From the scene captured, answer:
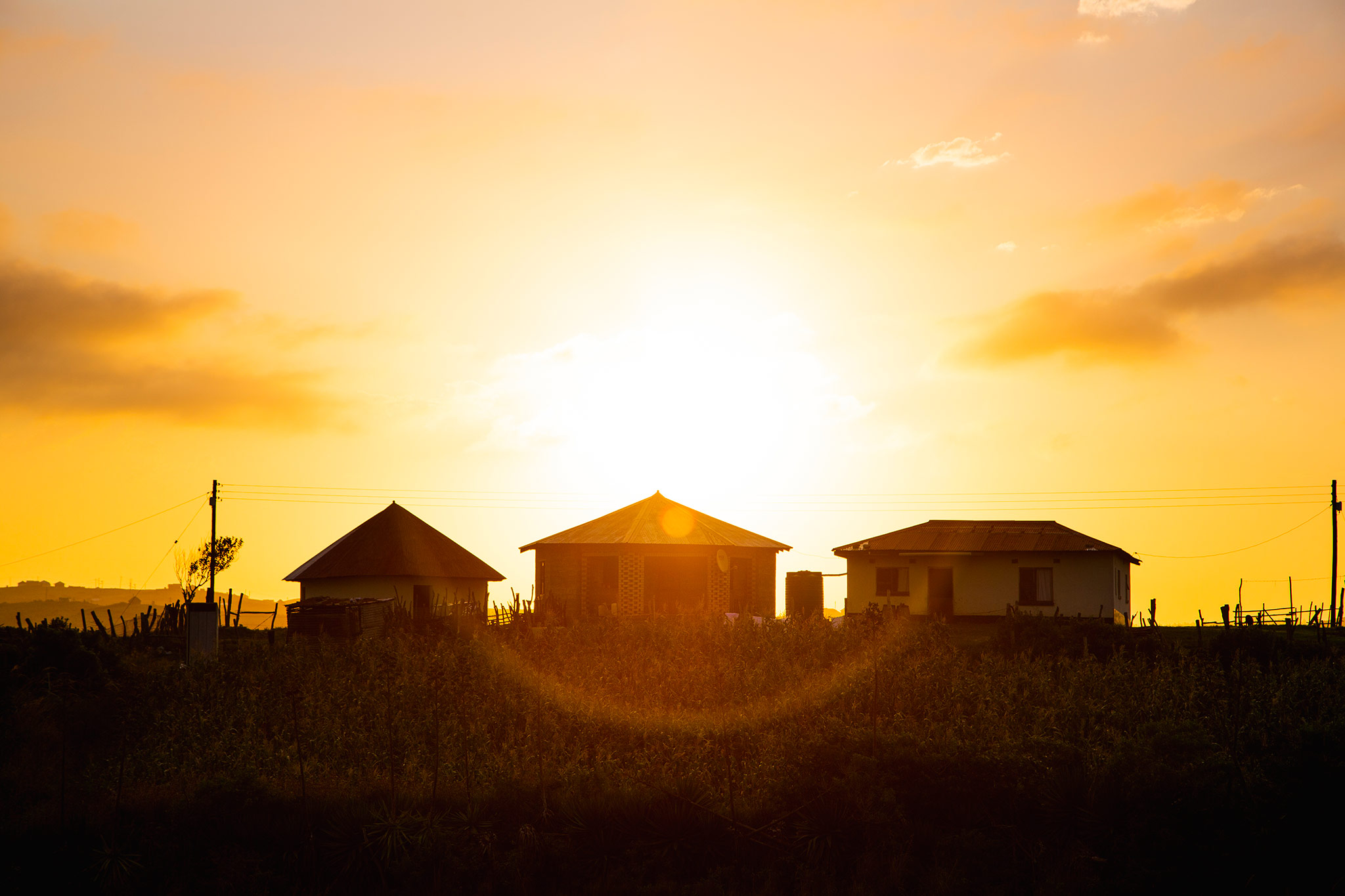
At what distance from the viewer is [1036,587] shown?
4175 centimetres

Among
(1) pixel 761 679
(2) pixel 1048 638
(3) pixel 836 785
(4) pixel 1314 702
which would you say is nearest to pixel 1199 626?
(2) pixel 1048 638

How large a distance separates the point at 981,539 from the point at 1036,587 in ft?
9.09

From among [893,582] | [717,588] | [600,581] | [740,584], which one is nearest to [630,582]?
[600,581]

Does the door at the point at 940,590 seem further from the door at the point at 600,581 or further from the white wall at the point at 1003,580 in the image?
the door at the point at 600,581

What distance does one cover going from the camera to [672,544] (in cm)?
4025

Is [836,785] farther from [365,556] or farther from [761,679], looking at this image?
[365,556]

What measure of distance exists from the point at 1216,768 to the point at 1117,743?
169 cm

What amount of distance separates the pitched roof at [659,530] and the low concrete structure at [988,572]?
153 inches

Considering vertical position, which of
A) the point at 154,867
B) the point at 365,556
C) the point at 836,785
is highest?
the point at 365,556

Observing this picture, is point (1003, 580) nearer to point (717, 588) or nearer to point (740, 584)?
point (740, 584)

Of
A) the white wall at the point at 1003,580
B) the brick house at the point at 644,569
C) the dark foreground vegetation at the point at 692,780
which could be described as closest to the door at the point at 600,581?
the brick house at the point at 644,569

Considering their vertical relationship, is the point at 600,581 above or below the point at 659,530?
below

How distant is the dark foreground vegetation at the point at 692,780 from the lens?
1433 cm

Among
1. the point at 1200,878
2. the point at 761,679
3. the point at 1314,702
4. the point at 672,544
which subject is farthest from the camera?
the point at 672,544
